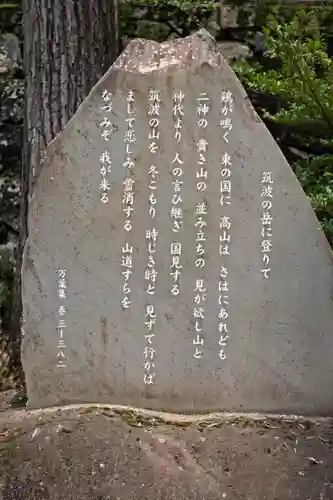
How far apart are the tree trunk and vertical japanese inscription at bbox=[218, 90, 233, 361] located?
979 millimetres

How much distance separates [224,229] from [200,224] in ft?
0.25

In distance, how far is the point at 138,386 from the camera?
6.97 feet

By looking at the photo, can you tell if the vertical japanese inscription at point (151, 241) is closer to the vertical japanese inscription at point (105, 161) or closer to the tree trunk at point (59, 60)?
the vertical japanese inscription at point (105, 161)

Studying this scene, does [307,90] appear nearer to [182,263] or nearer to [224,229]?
[224,229]

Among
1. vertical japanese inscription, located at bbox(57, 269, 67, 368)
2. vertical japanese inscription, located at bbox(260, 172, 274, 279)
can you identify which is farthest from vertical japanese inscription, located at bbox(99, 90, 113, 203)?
vertical japanese inscription, located at bbox(260, 172, 274, 279)

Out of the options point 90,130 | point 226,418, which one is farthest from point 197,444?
point 90,130

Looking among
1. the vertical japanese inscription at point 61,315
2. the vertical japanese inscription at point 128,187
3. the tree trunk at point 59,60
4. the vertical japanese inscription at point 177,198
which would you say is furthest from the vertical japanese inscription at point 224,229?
the tree trunk at point 59,60

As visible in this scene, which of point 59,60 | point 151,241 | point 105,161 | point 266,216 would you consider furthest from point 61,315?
point 59,60

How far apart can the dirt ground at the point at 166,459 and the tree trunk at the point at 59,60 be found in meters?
1.29

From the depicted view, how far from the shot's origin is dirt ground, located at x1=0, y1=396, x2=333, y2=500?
1886mm

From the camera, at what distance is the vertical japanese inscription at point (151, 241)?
82.4 inches

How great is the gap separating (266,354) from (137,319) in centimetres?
42

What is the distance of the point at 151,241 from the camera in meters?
2.11

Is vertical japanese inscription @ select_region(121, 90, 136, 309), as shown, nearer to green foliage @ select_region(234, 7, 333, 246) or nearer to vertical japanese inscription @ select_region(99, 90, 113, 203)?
vertical japanese inscription @ select_region(99, 90, 113, 203)
